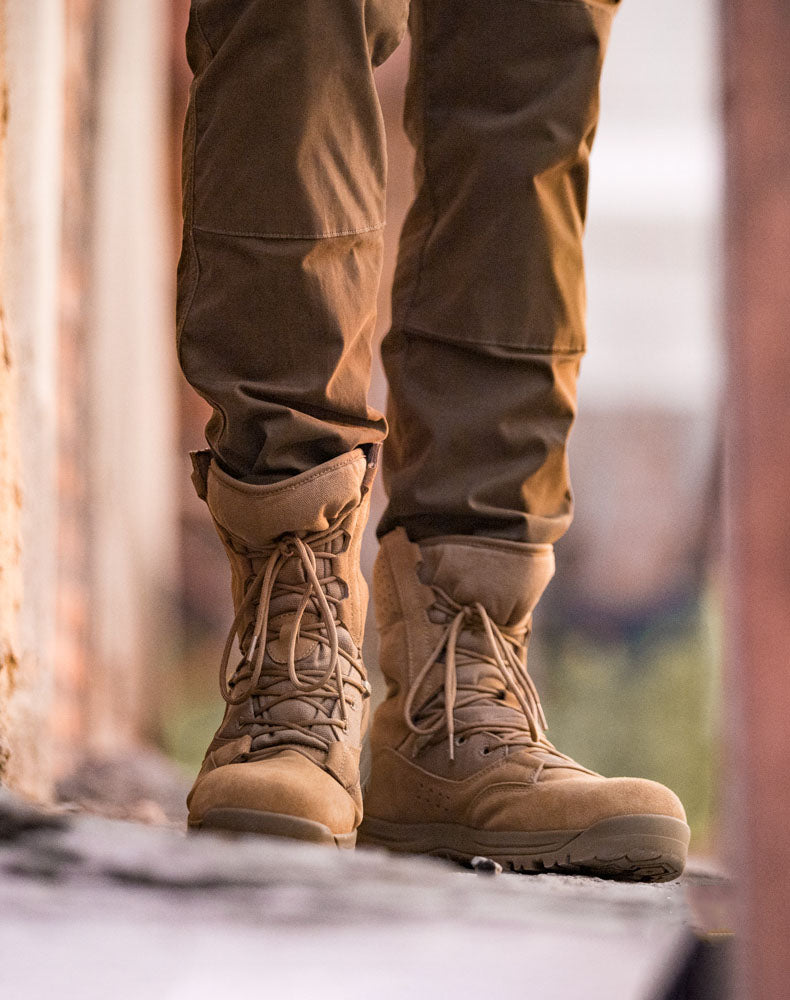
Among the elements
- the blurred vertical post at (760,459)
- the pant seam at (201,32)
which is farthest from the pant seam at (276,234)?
the blurred vertical post at (760,459)

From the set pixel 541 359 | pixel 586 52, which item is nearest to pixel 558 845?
pixel 541 359

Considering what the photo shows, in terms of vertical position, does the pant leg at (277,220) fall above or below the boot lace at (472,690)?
above

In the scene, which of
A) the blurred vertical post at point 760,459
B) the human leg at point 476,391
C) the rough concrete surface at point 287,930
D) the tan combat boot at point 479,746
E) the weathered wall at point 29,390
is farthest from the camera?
the weathered wall at point 29,390

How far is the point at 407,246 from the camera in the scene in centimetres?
95

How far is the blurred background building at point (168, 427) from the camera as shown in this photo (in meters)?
1.14

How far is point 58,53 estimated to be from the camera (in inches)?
64.8

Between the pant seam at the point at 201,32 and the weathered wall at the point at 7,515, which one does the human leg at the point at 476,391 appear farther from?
the weathered wall at the point at 7,515

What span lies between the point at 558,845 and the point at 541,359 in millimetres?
402

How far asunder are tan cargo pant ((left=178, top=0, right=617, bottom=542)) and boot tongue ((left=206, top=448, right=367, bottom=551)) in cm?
2

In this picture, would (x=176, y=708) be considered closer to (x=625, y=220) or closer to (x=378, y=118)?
(x=625, y=220)

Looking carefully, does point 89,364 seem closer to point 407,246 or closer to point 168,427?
point 168,427

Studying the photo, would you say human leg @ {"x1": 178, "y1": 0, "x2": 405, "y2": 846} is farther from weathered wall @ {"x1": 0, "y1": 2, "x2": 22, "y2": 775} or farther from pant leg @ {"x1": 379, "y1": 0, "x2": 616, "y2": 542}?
weathered wall @ {"x1": 0, "y1": 2, "x2": 22, "y2": 775}

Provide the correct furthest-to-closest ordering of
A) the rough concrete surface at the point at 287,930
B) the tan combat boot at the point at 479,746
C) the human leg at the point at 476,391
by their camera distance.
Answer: the human leg at the point at 476,391 → the tan combat boot at the point at 479,746 → the rough concrete surface at the point at 287,930

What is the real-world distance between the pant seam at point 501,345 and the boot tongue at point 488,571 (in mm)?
170
